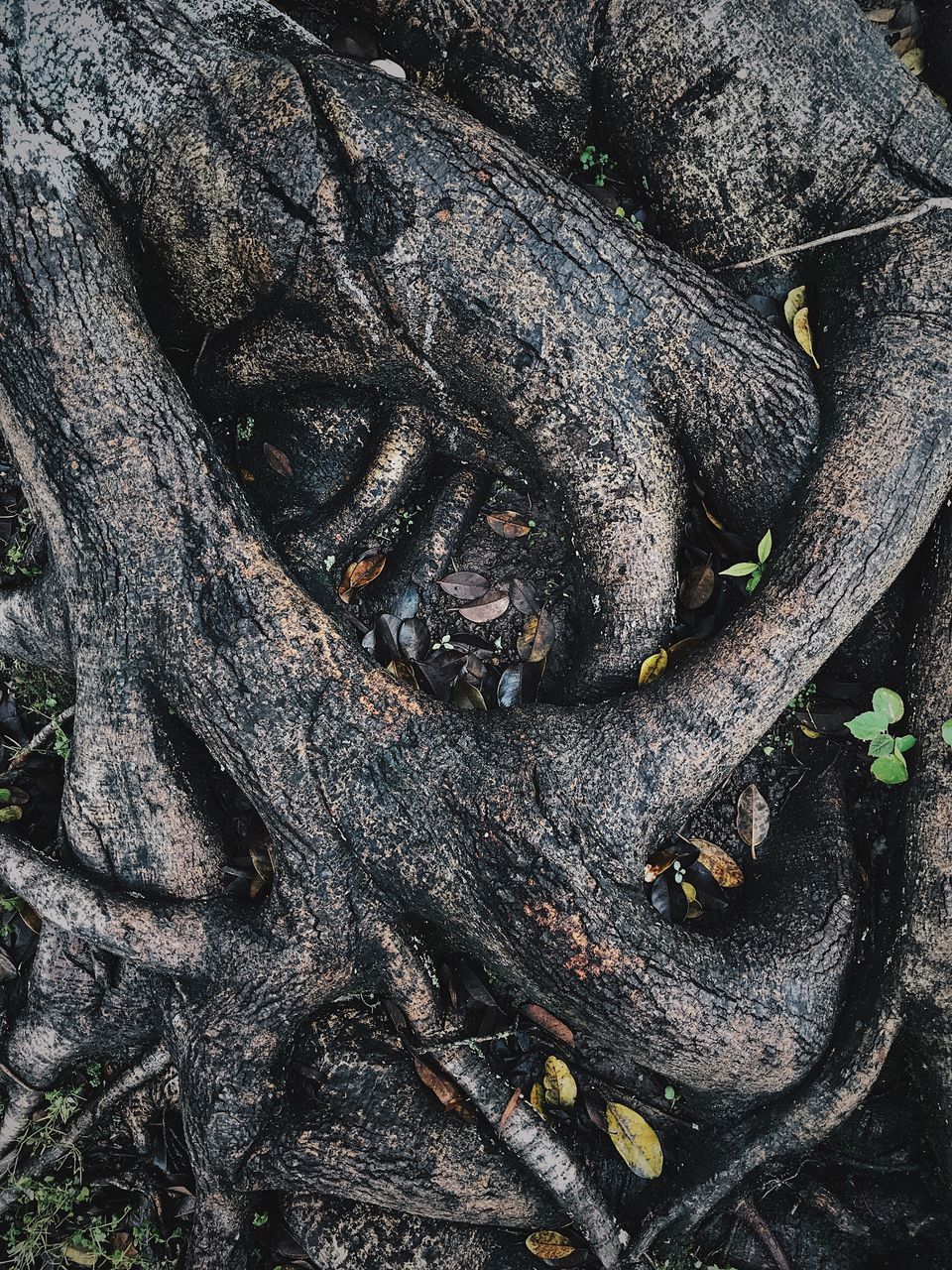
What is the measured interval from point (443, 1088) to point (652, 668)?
1522 mm

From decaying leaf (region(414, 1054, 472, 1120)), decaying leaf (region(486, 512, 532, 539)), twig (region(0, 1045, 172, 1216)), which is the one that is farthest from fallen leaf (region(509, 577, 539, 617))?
twig (region(0, 1045, 172, 1216))

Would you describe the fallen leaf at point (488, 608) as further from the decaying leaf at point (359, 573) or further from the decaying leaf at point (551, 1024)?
the decaying leaf at point (551, 1024)

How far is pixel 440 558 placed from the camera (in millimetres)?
3340

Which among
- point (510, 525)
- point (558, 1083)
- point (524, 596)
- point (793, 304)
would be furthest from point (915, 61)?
point (558, 1083)

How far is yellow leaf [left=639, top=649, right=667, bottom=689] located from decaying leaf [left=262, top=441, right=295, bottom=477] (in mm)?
1482

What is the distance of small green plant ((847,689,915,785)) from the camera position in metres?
2.81

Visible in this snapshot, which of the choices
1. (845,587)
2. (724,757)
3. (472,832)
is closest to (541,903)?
(472,832)

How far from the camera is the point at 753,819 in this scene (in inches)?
126

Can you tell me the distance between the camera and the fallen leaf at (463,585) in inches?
131

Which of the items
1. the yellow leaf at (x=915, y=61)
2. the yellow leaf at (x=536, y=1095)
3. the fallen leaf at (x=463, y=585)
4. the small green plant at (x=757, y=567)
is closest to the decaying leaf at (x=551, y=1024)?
the yellow leaf at (x=536, y=1095)

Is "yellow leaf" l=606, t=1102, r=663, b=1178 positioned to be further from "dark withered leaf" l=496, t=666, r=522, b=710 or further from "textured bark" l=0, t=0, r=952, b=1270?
"dark withered leaf" l=496, t=666, r=522, b=710

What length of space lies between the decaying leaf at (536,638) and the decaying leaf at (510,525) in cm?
31

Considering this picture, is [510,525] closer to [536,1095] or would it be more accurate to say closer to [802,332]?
[802,332]

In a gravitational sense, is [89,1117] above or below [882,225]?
below
